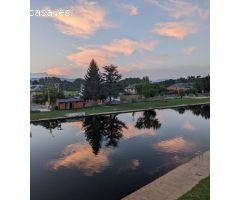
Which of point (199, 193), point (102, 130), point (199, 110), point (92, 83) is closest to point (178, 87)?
point (199, 110)

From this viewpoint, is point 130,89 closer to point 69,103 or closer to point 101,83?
point 101,83

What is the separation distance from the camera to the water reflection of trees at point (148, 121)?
9847 millimetres

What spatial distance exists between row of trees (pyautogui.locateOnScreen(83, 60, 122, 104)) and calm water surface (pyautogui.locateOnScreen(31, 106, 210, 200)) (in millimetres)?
1004

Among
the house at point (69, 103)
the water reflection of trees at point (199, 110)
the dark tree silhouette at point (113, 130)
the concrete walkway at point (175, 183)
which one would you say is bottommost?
the concrete walkway at point (175, 183)

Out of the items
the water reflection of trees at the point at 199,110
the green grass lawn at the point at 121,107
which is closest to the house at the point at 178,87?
the green grass lawn at the point at 121,107

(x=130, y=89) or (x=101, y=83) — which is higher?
(x=101, y=83)

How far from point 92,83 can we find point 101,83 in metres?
1.02

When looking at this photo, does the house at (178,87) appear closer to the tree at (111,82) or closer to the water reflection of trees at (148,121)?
the water reflection of trees at (148,121)

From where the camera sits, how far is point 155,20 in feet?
29.6

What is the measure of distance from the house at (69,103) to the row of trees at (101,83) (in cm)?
25

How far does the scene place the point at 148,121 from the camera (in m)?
10.7
